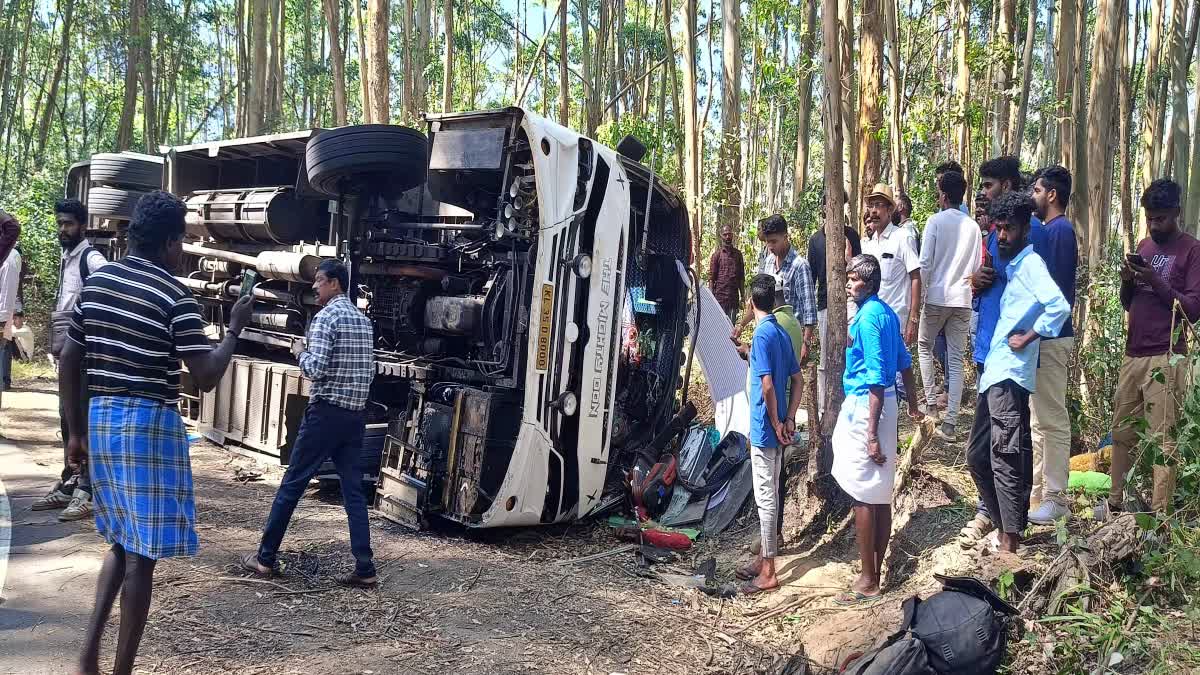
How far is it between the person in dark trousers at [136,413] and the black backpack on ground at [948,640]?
2.98 meters

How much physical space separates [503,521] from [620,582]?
3.12ft

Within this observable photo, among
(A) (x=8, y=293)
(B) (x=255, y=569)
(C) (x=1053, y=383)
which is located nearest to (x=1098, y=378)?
(C) (x=1053, y=383)

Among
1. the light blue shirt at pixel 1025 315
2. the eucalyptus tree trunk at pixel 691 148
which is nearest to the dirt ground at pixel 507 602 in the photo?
the light blue shirt at pixel 1025 315

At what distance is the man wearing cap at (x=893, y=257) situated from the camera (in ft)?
21.5

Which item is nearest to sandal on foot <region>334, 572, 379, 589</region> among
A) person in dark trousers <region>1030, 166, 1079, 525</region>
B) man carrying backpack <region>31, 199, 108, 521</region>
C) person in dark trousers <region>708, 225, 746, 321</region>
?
man carrying backpack <region>31, 199, 108, 521</region>

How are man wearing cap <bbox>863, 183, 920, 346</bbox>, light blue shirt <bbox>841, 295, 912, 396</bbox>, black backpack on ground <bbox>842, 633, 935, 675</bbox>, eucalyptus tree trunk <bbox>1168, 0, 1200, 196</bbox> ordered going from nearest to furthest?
black backpack on ground <bbox>842, 633, 935, 675</bbox> < light blue shirt <bbox>841, 295, 912, 396</bbox> < man wearing cap <bbox>863, 183, 920, 346</bbox> < eucalyptus tree trunk <bbox>1168, 0, 1200, 196</bbox>

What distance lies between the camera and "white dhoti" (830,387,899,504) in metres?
4.84

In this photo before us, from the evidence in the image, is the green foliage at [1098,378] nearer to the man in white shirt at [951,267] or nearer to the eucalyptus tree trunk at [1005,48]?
the man in white shirt at [951,267]

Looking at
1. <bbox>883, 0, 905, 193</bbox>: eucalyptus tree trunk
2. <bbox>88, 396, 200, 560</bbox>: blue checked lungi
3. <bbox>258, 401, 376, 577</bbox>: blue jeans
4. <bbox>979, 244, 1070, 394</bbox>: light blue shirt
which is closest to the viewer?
<bbox>88, 396, 200, 560</bbox>: blue checked lungi

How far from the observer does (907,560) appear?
17.9 feet

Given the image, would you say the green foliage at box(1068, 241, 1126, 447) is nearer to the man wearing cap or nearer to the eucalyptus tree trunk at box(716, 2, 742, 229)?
the man wearing cap

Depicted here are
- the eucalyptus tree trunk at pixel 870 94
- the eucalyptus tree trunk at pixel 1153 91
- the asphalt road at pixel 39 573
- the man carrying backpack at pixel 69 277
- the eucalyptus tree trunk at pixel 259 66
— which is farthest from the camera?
the eucalyptus tree trunk at pixel 259 66

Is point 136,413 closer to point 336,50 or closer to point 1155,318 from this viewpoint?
point 1155,318

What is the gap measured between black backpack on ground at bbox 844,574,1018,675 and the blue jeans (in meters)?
2.78
